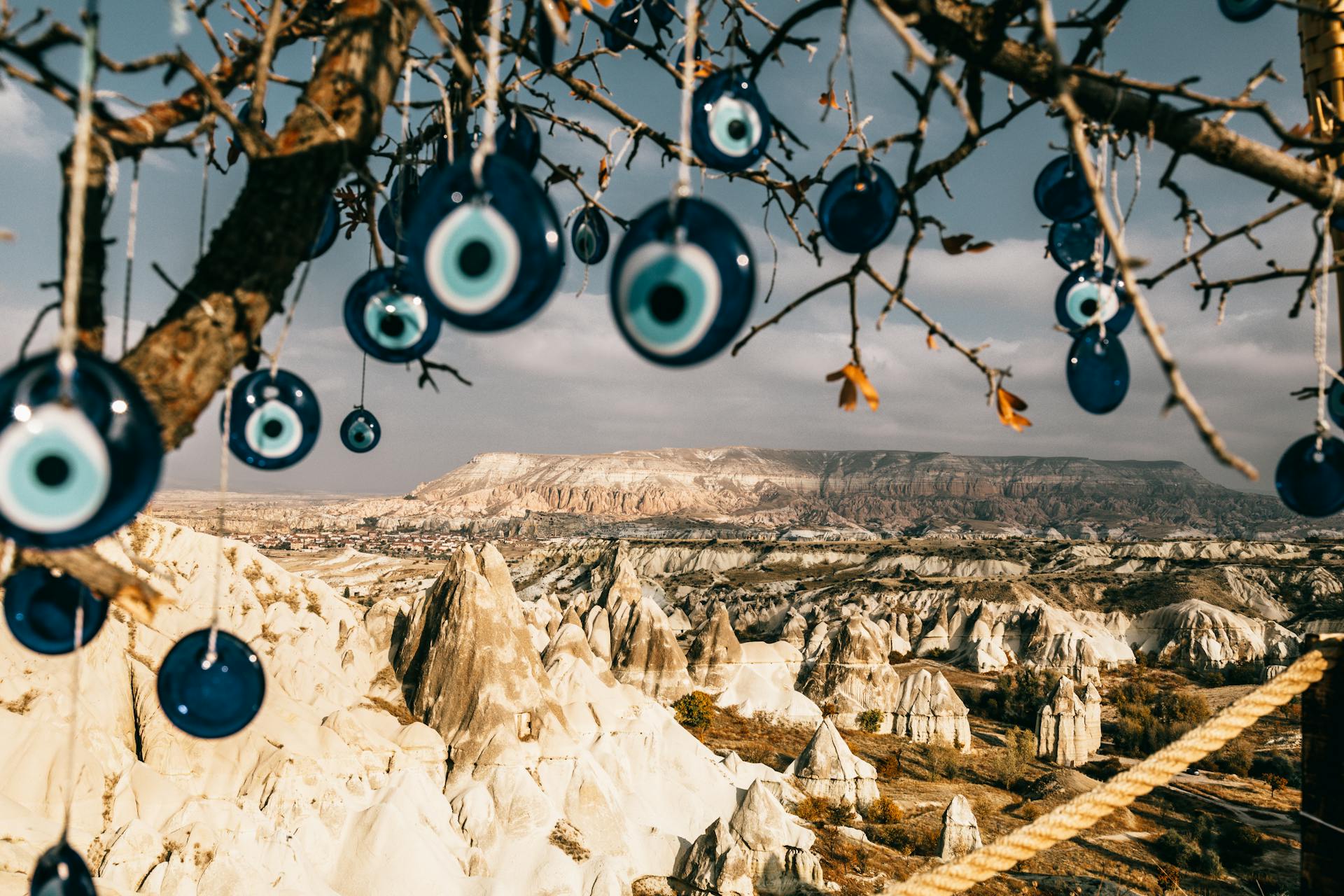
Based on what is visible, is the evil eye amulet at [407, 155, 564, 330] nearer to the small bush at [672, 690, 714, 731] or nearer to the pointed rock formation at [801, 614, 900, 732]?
the small bush at [672, 690, 714, 731]

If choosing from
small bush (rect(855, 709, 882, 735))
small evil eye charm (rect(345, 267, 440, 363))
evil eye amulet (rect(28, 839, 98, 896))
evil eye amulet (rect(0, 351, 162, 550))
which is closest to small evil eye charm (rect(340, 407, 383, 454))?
small evil eye charm (rect(345, 267, 440, 363))

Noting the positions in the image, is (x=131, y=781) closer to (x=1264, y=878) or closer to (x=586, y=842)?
(x=586, y=842)

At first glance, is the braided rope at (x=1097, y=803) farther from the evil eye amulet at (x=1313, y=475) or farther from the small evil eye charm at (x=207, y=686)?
the small evil eye charm at (x=207, y=686)

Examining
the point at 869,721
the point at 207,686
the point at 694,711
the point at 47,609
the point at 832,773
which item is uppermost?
the point at 47,609

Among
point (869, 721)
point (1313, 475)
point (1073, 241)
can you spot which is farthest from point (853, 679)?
point (1313, 475)

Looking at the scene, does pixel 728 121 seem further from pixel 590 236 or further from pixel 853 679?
pixel 853 679

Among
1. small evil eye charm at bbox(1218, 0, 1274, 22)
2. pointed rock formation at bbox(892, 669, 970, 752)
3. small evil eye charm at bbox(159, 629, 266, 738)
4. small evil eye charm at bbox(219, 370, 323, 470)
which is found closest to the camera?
small evil eye charm at bbox(159, 629, 266, 738)

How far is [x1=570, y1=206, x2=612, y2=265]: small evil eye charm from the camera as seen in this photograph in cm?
292

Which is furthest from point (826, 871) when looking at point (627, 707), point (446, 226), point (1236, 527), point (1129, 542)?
point (1236, 527)

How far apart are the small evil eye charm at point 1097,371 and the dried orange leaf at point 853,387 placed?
83 centimetres

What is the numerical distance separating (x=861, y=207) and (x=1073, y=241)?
1063mm

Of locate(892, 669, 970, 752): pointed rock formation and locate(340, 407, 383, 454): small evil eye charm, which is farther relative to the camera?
locate(892, 669, 970, 752): pointed rock formation

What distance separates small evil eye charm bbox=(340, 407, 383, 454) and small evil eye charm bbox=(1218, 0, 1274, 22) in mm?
3340

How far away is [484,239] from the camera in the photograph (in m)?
1.31
